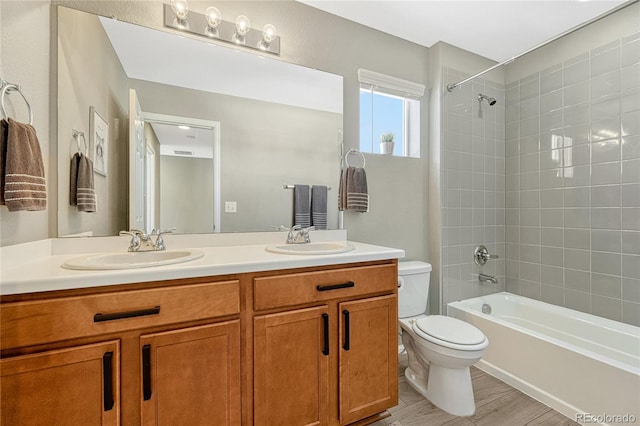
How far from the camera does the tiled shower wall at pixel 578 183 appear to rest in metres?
1.98

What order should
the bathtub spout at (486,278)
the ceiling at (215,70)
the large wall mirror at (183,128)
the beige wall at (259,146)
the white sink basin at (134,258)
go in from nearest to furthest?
the white sink basin at (134,258) < the large wall mirror at (183,128) < the ceiling at (215,70) < the beige wall at (259,146) < the bathtub spout at (486,278)

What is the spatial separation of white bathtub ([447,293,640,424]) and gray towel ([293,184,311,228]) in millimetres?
1440

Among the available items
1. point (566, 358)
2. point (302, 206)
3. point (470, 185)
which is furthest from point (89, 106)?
point (566, 358)

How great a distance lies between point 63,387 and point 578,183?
10.5 ft

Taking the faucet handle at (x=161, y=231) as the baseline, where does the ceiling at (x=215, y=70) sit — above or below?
above

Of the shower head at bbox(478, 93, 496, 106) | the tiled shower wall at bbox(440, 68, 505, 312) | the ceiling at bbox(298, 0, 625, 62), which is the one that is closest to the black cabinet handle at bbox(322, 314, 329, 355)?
the tiled shower wall at bbox(440, 68, 505, 312)

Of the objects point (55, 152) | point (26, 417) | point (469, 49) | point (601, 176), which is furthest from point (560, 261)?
point (55, 152)

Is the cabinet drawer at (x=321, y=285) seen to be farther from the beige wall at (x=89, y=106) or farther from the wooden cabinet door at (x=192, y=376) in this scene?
the beige wall at (x=89, y=106)

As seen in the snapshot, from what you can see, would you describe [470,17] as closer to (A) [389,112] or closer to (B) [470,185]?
(A) [389,112]

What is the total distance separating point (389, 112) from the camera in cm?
233

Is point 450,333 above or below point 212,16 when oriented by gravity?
below

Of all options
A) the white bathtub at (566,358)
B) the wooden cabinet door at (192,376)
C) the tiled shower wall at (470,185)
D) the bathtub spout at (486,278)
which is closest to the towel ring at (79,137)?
the wooden cabinet door at (192,376)

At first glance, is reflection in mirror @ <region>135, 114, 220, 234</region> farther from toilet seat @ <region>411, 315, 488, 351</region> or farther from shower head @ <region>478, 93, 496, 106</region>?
shower head @ <region>478, 93, 496, 106</region>

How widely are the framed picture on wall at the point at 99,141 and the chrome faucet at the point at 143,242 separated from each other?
0.33 meters
